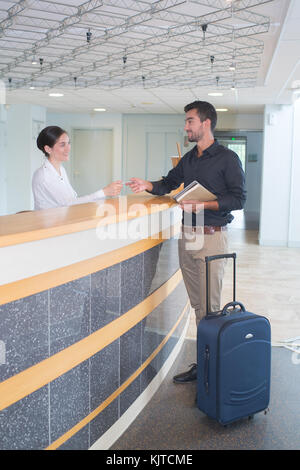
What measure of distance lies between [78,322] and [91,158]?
35.1 ft

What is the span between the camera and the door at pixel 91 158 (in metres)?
12.5

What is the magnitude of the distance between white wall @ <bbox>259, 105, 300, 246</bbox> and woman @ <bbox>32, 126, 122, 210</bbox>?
632 cm

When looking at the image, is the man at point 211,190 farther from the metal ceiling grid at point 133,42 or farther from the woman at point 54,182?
the metal ceiling grid at point 133,42

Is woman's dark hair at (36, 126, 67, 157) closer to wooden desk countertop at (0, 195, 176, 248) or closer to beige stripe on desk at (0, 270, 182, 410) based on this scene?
wooden desk countertop at (0, 195, 176, 248)

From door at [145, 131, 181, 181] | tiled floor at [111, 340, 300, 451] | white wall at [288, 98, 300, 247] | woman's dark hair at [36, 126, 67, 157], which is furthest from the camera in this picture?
door at [145, 131, 181, 181]

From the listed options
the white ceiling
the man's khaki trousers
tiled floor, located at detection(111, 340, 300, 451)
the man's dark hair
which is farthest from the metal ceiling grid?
tiled floor, located at detection(111, 340, 300, 451)

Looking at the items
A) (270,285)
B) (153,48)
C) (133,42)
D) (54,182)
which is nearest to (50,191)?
(54,182)

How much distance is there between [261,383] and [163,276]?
899 millimetres

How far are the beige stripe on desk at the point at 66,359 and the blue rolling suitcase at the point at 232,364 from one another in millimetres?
413

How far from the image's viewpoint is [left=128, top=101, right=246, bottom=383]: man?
120 inches

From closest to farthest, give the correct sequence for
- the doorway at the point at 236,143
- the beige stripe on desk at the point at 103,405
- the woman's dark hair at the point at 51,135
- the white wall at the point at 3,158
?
1. the beige stripe on desk at the point at 103,405
2. the woman's dark hair at the point at 51,135
3. the white wall at the point at 3,158
4. the doorway at the point at 236,143

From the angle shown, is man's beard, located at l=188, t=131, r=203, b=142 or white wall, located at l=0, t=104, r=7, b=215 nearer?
man's beard, located at l=188, t=131, r=203, b=142


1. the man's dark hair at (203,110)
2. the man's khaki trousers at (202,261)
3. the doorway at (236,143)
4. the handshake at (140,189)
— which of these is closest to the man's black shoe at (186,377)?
the man's khaki trousers at (202,261)
